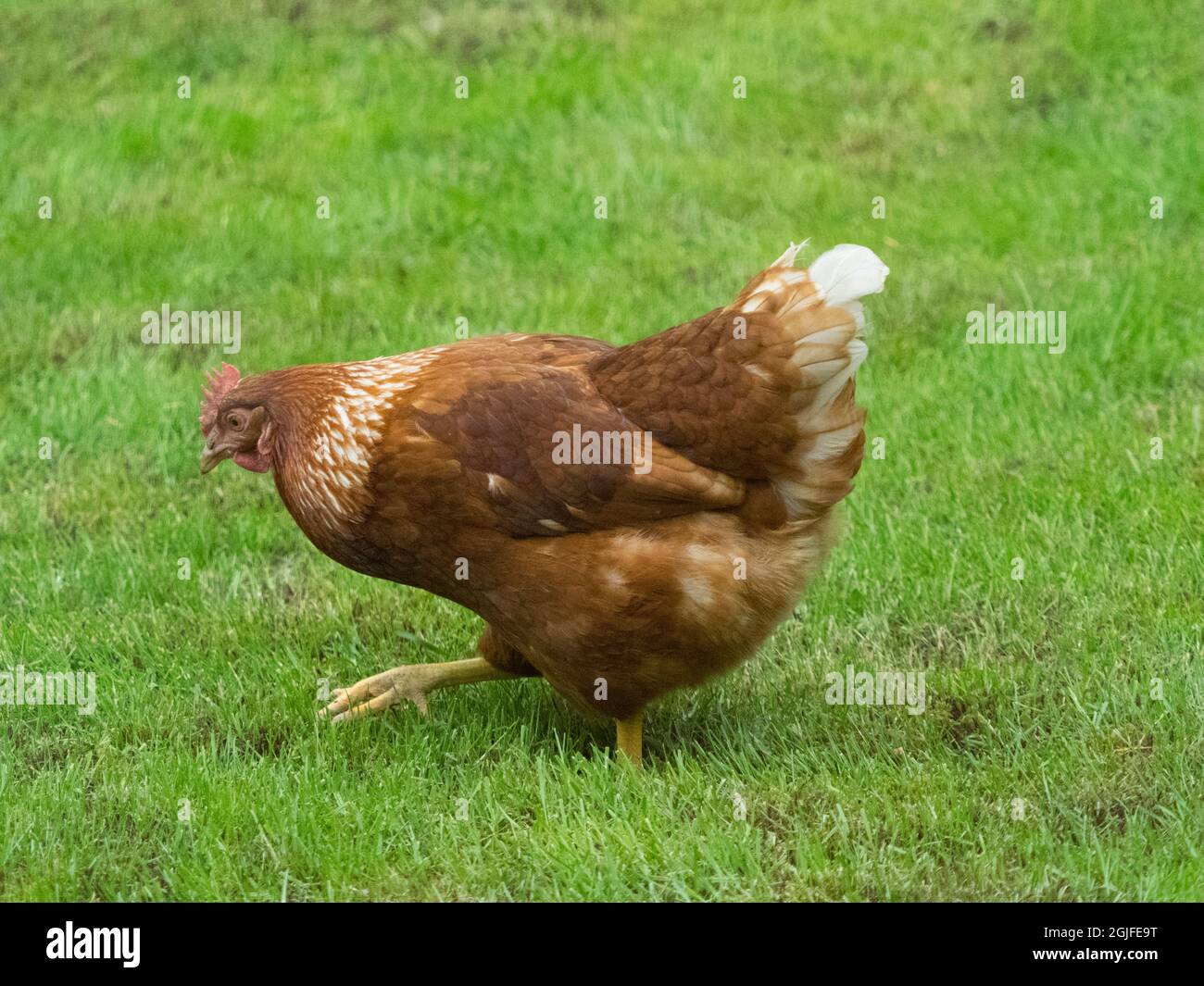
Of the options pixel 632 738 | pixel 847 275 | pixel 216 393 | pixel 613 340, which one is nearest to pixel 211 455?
pixel 216 393

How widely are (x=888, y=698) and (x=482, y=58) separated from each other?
6.34 m

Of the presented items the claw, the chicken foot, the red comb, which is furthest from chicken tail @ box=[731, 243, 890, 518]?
the red comb

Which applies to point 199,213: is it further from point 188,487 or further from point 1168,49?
point 1168,49

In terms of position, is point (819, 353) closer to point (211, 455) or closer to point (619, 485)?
point (619, 485)

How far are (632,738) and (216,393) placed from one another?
1.76m

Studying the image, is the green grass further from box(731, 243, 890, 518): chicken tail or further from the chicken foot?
box(731, 243, 890, 518): chicken tail

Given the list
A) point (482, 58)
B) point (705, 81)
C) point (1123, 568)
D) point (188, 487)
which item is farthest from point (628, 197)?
point (1123, 568)

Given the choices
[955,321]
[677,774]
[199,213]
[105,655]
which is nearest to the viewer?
[677,774]

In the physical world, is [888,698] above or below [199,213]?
below

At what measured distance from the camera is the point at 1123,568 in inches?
220

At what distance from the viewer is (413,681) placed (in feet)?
17.1

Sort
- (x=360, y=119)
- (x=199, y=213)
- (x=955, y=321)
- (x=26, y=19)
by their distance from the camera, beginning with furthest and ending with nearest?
(x=26, y=19)
(x=360, y=119)
(x=199, y=213)
(x=955, y=321)

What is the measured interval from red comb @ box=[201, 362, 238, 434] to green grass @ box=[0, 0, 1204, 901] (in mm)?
991

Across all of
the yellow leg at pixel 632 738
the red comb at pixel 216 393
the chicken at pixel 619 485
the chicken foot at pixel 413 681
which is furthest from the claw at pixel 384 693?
the red comb at pixel 216 393
